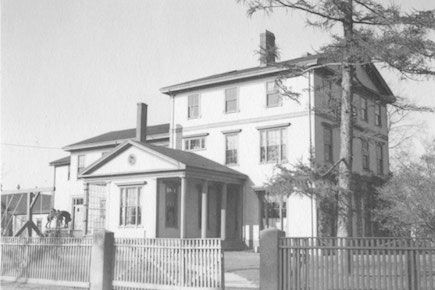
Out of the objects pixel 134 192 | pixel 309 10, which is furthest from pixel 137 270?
pixel 134 192

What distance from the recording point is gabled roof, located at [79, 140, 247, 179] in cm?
2412

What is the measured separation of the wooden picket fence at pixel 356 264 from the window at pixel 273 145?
1543 cm

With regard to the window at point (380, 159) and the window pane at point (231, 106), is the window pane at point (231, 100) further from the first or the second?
the window at point (380, 159)

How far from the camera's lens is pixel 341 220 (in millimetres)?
16938

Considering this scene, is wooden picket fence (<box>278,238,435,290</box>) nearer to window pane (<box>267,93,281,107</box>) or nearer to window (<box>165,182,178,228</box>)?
window (<box>165,182,178,228</box>)

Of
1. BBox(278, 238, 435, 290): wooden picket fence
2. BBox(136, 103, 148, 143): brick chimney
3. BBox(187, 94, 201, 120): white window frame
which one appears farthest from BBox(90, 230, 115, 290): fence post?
BBox(136, 103, 148, 143): brick chimney

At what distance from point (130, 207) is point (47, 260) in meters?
11.6

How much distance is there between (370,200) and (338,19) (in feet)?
46.7

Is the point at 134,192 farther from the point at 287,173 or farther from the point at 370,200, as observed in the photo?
the point at 370,200

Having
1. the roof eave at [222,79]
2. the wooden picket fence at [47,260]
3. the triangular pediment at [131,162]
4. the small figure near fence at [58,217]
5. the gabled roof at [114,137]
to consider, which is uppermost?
the roof eave at [222,79]

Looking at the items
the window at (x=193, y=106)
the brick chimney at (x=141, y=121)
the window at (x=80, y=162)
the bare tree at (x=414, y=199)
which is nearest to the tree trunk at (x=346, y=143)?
the bare tree at (x=414, y=199)

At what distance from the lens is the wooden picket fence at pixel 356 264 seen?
954cm

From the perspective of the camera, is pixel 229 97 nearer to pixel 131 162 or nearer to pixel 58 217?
pixel 131 162

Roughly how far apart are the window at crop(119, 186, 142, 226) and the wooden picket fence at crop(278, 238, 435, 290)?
15549 mm
